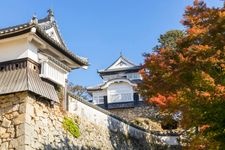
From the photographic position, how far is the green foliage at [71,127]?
15795mm

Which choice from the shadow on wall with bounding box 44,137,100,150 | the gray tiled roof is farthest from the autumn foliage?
the gray tiled roof

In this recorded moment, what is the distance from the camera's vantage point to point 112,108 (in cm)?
4475

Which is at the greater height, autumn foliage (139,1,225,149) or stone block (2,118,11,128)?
autumn foliage (139,1,225,149)

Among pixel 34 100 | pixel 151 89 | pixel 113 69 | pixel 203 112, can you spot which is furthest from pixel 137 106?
pixel 203 112

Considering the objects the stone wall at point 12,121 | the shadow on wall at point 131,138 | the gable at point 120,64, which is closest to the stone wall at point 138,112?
the gable at point 120,64

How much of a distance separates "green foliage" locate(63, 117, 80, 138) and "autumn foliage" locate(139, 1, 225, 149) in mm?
3895

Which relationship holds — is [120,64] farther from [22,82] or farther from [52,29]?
[22,82]

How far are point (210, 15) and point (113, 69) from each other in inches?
1361

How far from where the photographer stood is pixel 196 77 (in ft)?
38.0

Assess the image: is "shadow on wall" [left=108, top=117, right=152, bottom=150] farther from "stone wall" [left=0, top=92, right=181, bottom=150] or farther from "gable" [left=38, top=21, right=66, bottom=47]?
"gable" [left=38, top=21, right=66, bottom=47]

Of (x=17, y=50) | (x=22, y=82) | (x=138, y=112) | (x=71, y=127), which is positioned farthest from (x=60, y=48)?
(x=138, y=112)

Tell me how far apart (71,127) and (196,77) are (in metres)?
6.60

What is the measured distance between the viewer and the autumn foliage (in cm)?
1046

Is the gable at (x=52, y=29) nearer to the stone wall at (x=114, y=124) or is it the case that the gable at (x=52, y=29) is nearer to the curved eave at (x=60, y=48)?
the curved eave at (x=60, y=48)
